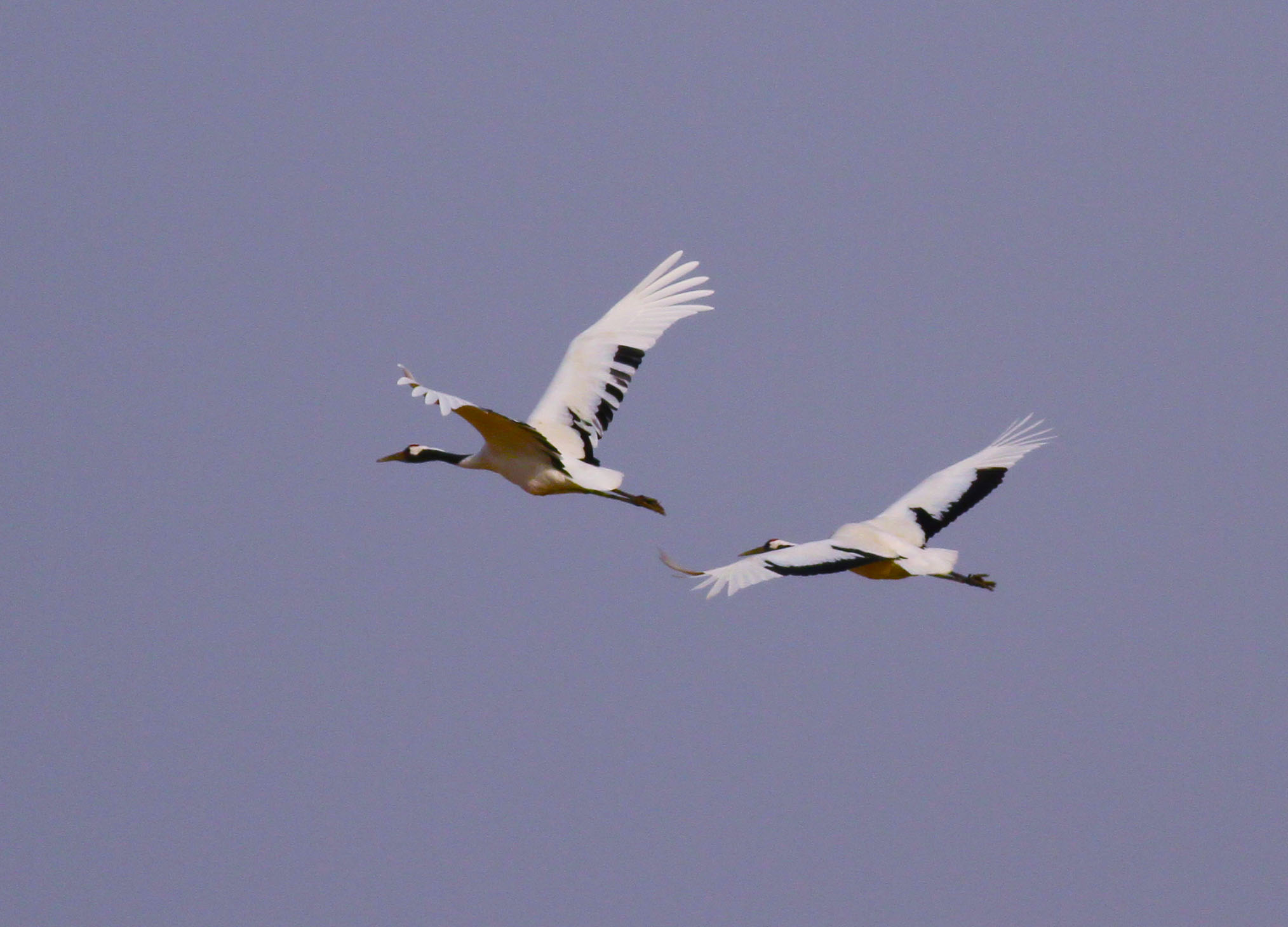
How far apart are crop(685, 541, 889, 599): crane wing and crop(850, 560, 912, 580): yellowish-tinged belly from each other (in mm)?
619

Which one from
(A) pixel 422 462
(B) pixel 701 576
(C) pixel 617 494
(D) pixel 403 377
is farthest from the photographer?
(A) pixel 422 462

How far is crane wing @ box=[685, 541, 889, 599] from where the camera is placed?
18.6m

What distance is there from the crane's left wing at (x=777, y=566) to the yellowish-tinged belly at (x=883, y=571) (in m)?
0.69

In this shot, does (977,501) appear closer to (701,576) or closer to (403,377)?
(701,576)

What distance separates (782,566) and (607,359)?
4.45m

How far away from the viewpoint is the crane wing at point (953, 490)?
71.7 ft

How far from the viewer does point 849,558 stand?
64.3 ft

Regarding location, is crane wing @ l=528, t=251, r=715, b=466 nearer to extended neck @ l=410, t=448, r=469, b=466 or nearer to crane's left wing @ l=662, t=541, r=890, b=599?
extended neck @ l=410, t=448, r=469, b=466

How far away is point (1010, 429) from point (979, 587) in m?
2.51

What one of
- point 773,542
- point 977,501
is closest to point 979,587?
point 977,501

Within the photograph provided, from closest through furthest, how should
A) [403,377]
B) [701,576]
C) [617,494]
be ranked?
1. [403,377]
2. [701,576]
3. [617,494]

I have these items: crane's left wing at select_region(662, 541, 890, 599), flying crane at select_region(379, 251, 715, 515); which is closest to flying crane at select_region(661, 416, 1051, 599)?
crane's left wing at select_region(662, 541, 890, 599)

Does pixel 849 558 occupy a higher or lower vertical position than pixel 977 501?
lower

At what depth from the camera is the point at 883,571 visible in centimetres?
2081
